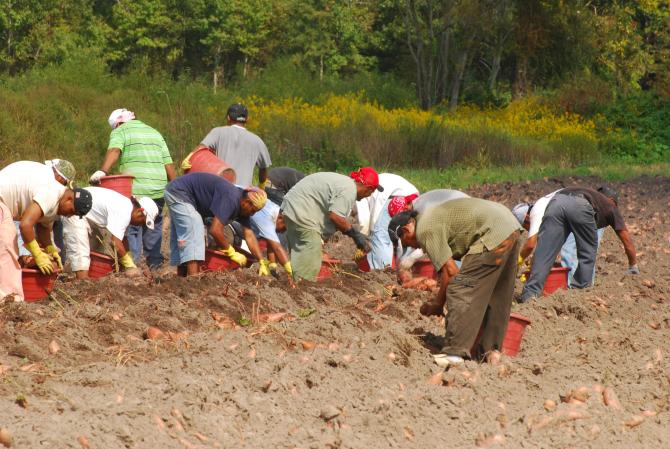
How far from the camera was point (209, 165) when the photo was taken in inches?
391

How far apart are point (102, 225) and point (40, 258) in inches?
63.1

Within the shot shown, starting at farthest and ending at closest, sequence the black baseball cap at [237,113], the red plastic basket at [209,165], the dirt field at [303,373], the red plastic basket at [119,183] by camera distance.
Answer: the black baseball cap at [237,113], the red plastic basket at [209,165], the red plastic basket at [119,183], the dirt field at [303,373]

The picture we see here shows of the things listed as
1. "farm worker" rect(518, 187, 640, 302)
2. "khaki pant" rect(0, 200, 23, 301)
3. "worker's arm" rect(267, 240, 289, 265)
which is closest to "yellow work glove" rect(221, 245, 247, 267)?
"worker's arm" rect(267, 240, 289, 265)

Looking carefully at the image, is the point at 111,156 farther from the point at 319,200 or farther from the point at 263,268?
the point at 319,200

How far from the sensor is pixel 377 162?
20.7 m

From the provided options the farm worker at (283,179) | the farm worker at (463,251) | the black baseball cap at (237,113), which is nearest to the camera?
the farm worker at (463,251)

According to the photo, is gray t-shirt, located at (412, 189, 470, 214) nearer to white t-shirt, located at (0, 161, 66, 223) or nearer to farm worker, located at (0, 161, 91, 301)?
farm worker, located at (0, 161, 91, 301)

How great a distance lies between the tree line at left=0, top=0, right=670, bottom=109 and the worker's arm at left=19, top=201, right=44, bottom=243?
20.6 metres

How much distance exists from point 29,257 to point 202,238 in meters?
1.52

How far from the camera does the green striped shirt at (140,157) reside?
10367 millimetres

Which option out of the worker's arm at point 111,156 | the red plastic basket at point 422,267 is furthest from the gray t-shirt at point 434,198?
the worker's arm at point 111,156

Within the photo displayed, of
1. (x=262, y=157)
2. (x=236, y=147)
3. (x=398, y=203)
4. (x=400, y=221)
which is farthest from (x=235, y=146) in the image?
(x=400, y=221)

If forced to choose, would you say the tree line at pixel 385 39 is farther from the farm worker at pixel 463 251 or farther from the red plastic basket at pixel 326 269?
the farm worker at pixel 463 251

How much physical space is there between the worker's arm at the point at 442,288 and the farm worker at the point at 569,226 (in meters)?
2.37
